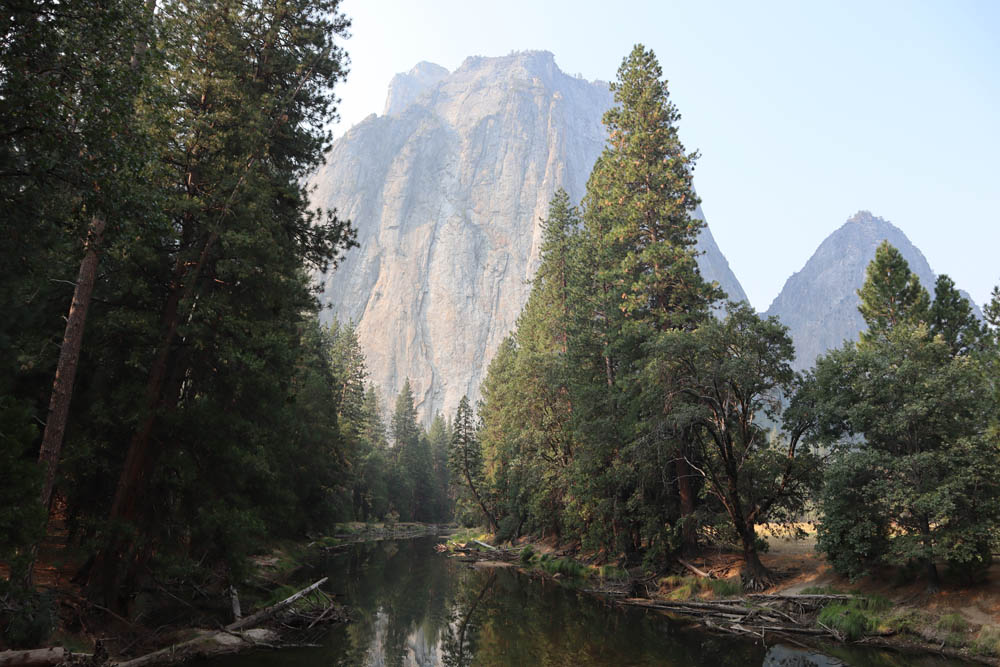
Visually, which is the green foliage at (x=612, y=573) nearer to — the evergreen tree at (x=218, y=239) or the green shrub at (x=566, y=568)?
the green shrub at (x=566, y=568)

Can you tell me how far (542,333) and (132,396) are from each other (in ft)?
101

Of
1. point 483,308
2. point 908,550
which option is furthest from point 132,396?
point 483,308

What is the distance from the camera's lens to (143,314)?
1401 centimetres

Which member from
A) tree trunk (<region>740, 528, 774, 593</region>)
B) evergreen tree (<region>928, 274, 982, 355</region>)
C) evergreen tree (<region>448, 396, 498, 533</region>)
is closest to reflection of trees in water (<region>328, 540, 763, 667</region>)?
tree trunk (<region>740, 528, 774, 593</region>)

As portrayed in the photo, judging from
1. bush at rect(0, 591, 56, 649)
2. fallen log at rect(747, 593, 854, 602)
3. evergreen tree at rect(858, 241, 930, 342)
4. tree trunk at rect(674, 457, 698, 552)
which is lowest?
fallen log at rect(747, 593, 854, 602)

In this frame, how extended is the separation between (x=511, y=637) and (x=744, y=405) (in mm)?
11638

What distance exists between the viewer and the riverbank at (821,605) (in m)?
14.5

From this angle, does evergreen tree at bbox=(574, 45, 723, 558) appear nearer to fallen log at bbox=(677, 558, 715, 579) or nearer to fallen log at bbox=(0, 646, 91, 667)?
fallen log at bbox=(677, 558, 715, 579)

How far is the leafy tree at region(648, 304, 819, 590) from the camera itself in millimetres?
20609

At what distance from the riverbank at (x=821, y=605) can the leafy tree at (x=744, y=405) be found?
6.33 feet

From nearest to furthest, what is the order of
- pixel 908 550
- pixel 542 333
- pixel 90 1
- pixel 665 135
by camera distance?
pixel 90 1 → pixel 908 550 → pixel 665 135 → pixel 542 333

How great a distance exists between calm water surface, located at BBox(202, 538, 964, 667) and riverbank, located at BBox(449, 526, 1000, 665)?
3.27ft

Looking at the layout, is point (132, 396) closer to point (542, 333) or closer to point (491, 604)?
point (491, 604)

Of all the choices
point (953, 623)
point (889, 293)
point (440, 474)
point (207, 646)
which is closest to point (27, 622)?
point (207, 646)
